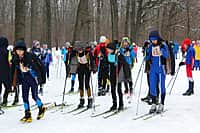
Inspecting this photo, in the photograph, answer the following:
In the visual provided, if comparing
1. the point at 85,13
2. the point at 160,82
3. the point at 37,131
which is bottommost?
the point at 37,131

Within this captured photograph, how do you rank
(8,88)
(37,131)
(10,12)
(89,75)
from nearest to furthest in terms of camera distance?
(37,131) → (89,75) → (8,88) → (10,12)

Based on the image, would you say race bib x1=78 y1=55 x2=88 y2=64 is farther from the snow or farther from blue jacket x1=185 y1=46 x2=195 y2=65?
blue jacket x1=185 y1=46 x2=195 y2=65

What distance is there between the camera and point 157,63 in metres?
10.1

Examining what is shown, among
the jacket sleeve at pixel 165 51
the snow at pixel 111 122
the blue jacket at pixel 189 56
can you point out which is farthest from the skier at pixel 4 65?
the blue jacket at pixel 189 56

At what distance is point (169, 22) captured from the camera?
46344 mm

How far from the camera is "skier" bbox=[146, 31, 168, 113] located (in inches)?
396

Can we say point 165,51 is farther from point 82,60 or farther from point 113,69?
point 82,60

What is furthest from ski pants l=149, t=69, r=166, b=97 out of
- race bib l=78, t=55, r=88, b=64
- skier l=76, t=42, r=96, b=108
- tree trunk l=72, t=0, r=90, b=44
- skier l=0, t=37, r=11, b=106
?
tree trunk l=72, t=0, r=90, b=44

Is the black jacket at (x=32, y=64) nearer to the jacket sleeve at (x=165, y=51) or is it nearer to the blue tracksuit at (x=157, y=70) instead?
the blue tracksuit at (x=157, y=70)

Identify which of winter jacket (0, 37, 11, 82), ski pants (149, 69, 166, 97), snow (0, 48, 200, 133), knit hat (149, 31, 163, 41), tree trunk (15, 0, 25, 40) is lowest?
snow (0, 48, 200, 133)

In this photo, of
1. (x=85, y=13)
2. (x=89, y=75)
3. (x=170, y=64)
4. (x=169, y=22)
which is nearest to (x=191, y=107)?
(x=170, y=64)

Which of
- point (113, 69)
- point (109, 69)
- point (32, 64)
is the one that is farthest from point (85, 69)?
point (32, 64)

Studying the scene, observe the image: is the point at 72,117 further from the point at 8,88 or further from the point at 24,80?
the point at 8,88

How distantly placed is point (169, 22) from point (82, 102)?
120ft
